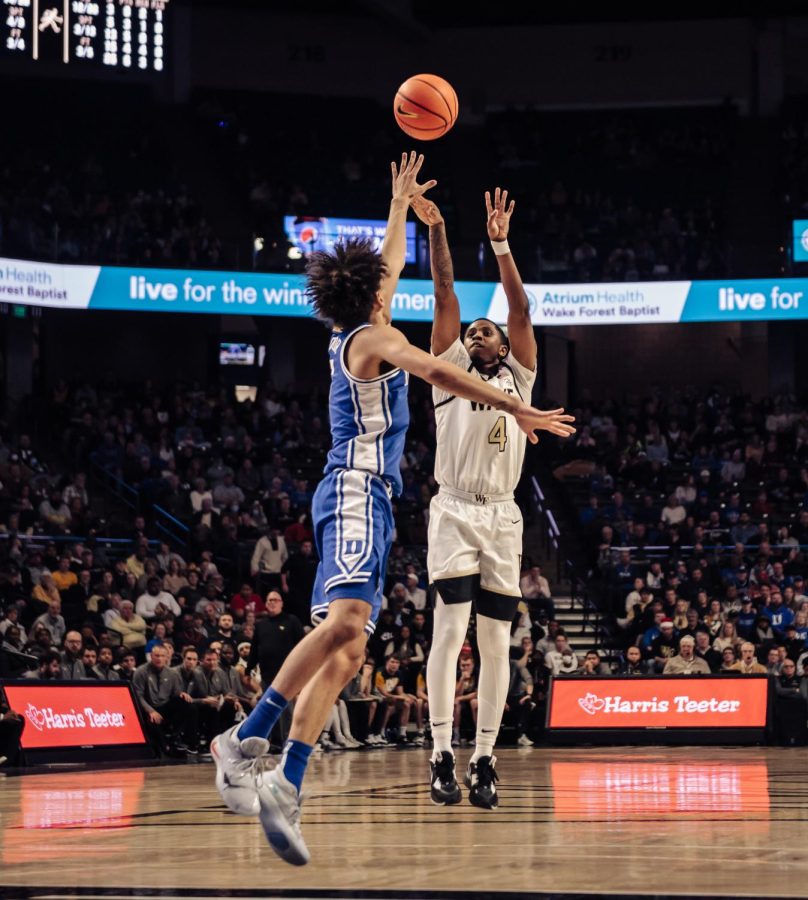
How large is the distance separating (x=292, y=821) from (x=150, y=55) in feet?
84.5

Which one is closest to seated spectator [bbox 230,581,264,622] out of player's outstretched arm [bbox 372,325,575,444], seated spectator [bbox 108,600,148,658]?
seated spectator [bbox 108,600,148,658]

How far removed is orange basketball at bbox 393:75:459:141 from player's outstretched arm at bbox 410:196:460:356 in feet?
2.39

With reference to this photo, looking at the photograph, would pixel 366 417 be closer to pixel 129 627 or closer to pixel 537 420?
pixel 537 420

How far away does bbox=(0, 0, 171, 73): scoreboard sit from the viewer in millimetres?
27016

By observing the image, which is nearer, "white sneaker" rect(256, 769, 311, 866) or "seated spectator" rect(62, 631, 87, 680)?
"white sneaker" rect(256, 769, 311, 866)

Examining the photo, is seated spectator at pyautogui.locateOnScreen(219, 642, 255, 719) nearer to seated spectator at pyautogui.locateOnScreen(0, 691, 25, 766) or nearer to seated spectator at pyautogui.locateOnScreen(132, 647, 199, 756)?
seated spectator at pyautogui.locateOnScreen(132, 647, 199, 756)

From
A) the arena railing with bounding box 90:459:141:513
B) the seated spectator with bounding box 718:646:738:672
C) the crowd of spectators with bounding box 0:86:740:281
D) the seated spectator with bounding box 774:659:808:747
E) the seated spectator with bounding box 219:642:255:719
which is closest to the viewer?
the seated spectator with bounding box 219:642:255:719

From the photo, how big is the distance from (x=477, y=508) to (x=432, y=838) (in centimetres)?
214

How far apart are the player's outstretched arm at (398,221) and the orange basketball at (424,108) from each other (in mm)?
811

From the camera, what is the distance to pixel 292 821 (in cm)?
558

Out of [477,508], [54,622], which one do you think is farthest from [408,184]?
[54,622]

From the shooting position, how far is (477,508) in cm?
807

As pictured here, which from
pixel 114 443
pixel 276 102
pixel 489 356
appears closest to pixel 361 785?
pixel 489 356

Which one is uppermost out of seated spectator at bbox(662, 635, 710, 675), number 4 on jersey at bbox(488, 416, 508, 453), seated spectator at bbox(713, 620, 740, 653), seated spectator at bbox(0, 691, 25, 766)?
number 4 on jersey at bbox(488, 416, 508, 453)
